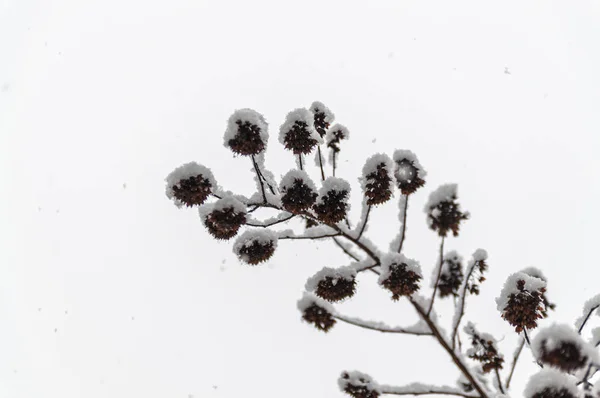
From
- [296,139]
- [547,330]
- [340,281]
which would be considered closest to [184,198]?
→ [296,139]

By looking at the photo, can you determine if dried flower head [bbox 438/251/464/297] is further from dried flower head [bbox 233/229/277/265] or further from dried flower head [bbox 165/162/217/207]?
dried flower head [bbox 165/162/217/207]

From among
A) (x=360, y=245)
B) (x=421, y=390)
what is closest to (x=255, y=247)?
(x=360, y=245)

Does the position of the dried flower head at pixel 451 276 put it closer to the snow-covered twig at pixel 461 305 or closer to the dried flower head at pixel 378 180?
the snow-covered twig at pixel 461 305

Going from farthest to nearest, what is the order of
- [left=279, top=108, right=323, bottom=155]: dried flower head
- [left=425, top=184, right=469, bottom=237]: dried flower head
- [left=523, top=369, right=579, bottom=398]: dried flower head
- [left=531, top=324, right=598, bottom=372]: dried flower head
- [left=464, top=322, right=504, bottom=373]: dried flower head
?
[left=464, top=322, right=504, bottom=373]: dried flower head
[left=279, top=108, right=323, bottom=155]: dried flower head
[left=425, top=184, right=469, bottom=237]: dried flower head
[left=523, top=369, right=579, bottom=398]: dried flower head
[left=531, top=324, right=598, bottom=372]: dried flower head

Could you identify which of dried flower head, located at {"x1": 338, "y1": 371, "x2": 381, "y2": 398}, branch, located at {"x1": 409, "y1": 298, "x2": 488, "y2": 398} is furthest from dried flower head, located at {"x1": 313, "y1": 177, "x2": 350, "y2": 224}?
dried flower head, located at {"x1": 338, "y1": 371, "x2": 381, "y2": 398}

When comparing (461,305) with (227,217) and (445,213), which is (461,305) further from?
(227,217)

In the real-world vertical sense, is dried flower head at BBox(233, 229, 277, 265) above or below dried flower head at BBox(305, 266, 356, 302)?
above

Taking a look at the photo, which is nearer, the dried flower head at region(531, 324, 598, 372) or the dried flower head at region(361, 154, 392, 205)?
the dried flower head at region(531, 324, 598, 372)
